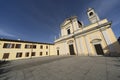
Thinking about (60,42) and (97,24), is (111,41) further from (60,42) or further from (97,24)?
(60,42)

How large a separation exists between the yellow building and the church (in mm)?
9037

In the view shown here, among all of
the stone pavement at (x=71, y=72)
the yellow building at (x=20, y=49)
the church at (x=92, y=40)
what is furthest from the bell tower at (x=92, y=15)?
the yellow building at (x=20, y=49)

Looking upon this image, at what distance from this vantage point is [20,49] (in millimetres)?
18734

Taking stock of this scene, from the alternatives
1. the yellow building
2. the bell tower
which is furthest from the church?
→ the yellow building

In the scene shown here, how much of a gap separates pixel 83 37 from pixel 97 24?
4.33 m

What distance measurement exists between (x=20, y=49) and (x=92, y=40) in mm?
20888

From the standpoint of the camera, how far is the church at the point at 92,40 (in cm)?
1163

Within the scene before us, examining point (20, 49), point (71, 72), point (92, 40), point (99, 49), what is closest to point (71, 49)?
point (92, 40)

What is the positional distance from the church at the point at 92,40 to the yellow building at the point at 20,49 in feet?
29.6

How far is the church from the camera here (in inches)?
458

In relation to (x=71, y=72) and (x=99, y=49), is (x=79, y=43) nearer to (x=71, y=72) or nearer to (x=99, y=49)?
(x=99, y=49)

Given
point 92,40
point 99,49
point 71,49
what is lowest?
point 99,49

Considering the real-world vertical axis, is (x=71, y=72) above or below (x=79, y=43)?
below

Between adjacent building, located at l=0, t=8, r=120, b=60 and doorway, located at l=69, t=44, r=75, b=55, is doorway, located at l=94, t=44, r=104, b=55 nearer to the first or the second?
adjacent building, located at l=0, t=8, r=120, b=60
